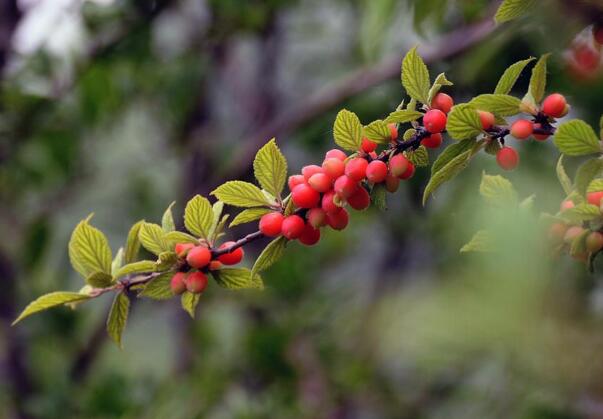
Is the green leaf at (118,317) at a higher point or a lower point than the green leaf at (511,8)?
lower

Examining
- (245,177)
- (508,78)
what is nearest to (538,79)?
(508,78)

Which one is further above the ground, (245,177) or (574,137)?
(245,177)

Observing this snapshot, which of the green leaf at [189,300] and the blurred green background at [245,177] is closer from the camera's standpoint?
the green leaf at [189,300]

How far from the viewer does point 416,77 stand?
43 centimetres

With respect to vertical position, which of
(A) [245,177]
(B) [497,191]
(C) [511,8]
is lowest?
(B) [497,191]

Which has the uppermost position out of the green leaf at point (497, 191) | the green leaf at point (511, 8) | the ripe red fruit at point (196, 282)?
the green leaf at point (511, 8)

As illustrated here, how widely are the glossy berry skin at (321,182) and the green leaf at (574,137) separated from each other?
126mm

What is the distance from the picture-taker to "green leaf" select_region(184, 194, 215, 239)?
446 mm

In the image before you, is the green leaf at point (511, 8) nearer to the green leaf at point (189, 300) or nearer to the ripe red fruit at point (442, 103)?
the ripe red fruit at point (442, 103)

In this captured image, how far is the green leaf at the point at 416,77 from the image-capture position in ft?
1.40

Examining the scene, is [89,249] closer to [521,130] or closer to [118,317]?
[118,317]

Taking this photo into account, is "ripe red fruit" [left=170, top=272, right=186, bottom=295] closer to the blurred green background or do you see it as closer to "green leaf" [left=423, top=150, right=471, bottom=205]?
"green leaf" [left=423, top=150, right=471, bottom=205]

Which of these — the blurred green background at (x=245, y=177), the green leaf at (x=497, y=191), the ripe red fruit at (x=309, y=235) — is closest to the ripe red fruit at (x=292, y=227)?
the ripe red fruit at (x=309, y=235)

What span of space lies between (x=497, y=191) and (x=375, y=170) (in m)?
0.09
